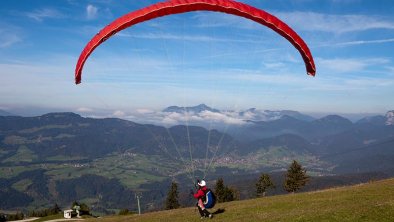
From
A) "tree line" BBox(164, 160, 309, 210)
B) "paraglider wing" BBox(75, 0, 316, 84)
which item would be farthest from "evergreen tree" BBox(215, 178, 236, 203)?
"paraglider wing" BBox(75, 0, 316, 84)

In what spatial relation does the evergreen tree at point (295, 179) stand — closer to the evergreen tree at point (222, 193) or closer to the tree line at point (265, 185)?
the tree line at point (265, 185)

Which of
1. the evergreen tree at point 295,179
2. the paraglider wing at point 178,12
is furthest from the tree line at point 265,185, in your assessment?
the paraglider wing at point 178,12

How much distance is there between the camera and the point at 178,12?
1802cm

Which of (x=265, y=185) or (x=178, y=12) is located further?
(x=265, y=185)

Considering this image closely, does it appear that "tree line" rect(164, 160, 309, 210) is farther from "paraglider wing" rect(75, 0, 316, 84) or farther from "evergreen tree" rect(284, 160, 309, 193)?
"paraglider wing" rect(75, 0, 316, 84)

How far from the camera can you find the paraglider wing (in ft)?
56.3

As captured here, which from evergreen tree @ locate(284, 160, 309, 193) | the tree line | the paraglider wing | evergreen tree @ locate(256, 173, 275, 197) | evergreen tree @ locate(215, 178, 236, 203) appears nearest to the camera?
the paraglider wing

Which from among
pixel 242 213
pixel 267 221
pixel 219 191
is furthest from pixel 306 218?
pixel 219 191

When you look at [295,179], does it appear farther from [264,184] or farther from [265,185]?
[264,184]

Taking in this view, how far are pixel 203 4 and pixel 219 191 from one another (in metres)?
90.7

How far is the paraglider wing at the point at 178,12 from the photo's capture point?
1717 cm

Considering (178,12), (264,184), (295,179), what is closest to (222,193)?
(264,184)

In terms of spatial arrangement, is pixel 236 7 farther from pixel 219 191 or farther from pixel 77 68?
pixel 219 191

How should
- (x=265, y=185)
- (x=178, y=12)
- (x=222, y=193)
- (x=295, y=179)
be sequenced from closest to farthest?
(x=178, y=12)
(x=295, y=179)
(x=265, y=185)
(x=222, y=193)
